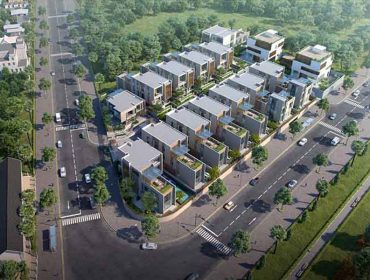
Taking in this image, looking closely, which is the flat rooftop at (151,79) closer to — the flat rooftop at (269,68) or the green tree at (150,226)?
the flat rooftop at (269,68)

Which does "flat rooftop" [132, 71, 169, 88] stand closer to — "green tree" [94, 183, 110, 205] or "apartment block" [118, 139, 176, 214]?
"apartment block" [118, 139, 176, 214]

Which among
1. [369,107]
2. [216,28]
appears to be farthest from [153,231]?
[216,28]

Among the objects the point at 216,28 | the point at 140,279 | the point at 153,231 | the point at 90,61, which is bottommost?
the point at 140,279

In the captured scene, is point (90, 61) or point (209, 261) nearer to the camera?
point (209, 261)

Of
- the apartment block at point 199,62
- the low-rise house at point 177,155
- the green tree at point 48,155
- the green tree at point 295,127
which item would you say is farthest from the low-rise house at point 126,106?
the green tree at point 295,127

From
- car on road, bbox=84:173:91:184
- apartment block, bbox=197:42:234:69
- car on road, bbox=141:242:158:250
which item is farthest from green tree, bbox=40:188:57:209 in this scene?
apartment block, bbox=197:42:234:69

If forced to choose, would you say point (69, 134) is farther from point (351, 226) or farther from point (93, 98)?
point (351, 226)
